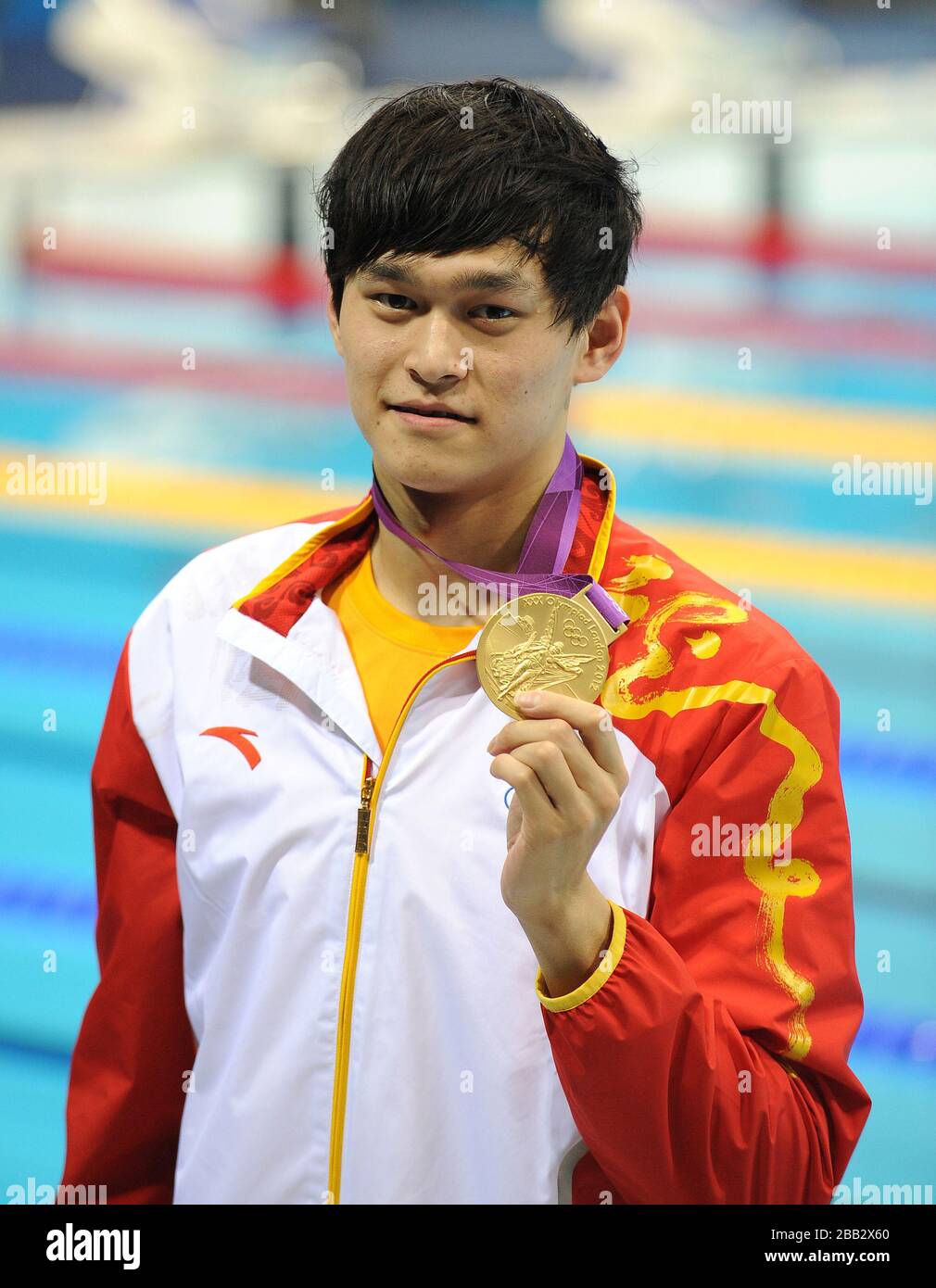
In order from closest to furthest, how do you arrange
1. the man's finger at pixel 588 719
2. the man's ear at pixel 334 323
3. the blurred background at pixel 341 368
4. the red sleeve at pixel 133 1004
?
the man's finger at pixel 588 719 < the man's ear at pixel 334 323 < the red sleeve at pixel 133 1004 < the blurred background at pixel 341 368

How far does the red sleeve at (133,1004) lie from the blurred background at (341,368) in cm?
83

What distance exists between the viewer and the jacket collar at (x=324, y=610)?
1488 mm

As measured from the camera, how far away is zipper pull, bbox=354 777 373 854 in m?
1.43

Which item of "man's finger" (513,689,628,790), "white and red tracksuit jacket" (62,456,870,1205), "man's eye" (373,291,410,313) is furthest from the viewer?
"man's eye" (373,291,410,313)

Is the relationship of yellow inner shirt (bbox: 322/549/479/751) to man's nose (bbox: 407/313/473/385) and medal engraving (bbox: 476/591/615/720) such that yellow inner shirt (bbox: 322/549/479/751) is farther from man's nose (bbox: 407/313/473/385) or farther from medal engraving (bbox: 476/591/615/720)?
man's nose (bbox: 407/313/473/385)

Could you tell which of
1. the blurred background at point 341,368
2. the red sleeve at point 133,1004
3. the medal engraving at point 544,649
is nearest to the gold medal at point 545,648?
the medal engraving at point 544,649

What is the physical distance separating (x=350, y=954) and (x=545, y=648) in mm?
369

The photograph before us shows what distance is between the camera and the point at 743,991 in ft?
4.31

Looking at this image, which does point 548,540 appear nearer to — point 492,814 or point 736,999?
point 492,814

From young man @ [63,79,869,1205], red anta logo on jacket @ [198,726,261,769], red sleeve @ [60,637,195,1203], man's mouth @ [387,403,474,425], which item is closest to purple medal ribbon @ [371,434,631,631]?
young man @ [63,79,869,1205]

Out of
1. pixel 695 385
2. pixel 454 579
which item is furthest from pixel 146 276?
pixel 454 579

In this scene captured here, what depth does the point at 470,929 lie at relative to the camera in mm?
1404

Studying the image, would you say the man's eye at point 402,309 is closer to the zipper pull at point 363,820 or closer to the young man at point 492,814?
the young man at point 492,814
